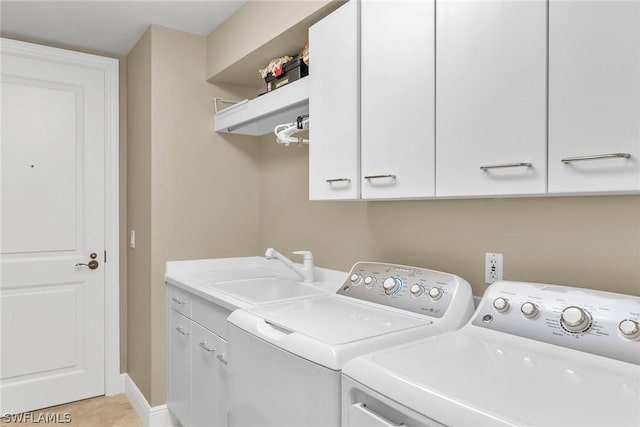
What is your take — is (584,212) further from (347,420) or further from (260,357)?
(260,357)

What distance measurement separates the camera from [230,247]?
281 centimetres

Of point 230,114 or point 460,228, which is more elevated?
point 230,114

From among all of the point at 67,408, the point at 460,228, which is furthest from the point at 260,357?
the point at 67,408

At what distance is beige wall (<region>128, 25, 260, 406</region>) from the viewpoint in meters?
2.54

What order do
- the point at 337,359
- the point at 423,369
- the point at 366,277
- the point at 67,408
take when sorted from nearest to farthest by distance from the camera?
the point at 423,369
the point at 337,359
the point at 366,277
the point at 67,408

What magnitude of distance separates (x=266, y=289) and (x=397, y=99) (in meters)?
1.21

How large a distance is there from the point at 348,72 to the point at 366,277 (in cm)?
80

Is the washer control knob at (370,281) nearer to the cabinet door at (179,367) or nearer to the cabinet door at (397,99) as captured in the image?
the cabinet door at (397,99)

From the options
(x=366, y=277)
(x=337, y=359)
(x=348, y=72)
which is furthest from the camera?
(x=366, y=277)

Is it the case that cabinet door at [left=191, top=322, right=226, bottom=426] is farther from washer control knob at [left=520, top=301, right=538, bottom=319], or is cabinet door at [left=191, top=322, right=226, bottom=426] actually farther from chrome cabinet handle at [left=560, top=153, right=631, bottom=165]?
chrome cabinet handle at [left=560, top=153, right=631, bottom=165]

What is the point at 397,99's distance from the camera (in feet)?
4.70

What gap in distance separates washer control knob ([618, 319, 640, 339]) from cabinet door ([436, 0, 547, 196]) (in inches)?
14.3

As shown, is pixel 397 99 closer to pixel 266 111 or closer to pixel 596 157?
pixel 596 157

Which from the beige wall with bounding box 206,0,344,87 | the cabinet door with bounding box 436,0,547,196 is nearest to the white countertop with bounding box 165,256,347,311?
the cabinet door with bounding box 436,0,547,196
